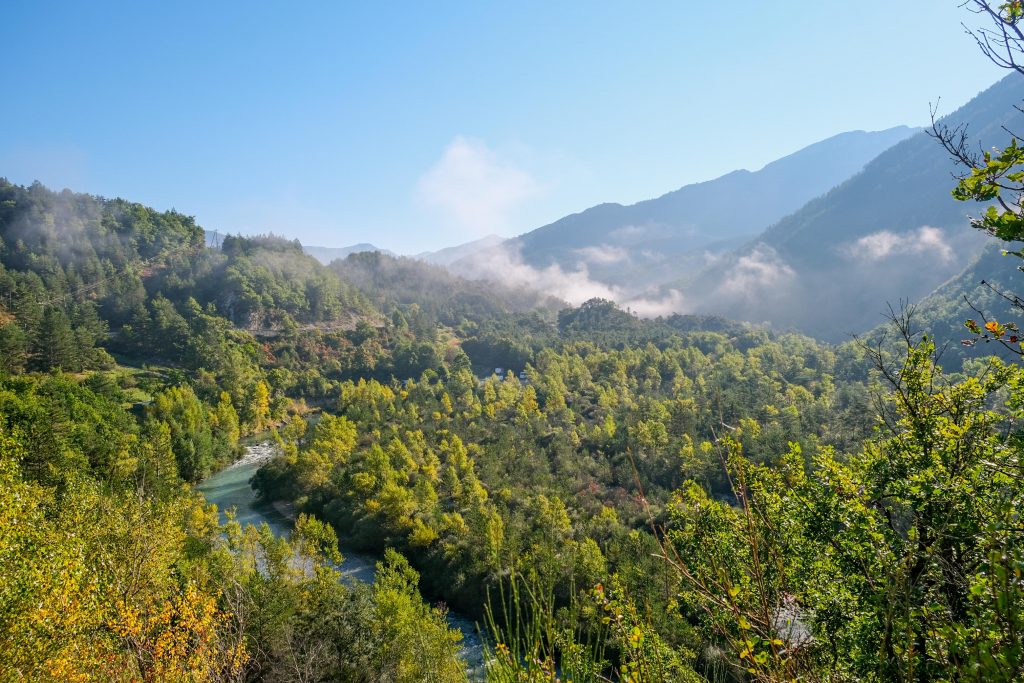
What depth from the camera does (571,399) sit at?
7525 centimetres

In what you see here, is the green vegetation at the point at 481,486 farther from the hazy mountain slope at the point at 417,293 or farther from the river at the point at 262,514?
the hazy mountain slope at the point at 417,293

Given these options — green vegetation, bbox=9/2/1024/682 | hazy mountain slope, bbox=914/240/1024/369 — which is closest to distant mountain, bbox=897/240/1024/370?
hazy mountain slope, bbox=914/240/1024/369

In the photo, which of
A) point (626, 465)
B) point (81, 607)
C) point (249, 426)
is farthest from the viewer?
point (249, 426)

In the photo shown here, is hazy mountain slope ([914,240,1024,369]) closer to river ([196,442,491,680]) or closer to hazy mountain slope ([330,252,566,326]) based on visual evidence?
river ([196,442,491,680])

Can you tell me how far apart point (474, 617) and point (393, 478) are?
14.6 meters

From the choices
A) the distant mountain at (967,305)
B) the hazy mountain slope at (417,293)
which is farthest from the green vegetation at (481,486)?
the hazy mountain slope at (417,293)

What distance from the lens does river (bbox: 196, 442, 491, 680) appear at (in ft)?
82.5

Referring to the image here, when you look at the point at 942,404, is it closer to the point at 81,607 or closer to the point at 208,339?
the point at 81,607

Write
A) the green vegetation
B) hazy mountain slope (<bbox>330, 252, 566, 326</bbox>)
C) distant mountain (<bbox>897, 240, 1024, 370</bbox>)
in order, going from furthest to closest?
hazy mountain slope (<bbox>330, 252, 566, 326</bbox>)
distant mountain (<bbox>897, 240, 1024, 370</bbox>)
the green vegetation

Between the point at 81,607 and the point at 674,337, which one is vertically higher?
the point at 81,607

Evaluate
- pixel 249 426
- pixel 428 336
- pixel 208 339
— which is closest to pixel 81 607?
pixel 249 426

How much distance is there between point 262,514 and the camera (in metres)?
41.0

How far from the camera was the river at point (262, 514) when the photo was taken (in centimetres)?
2516

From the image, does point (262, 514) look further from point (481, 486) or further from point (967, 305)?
point (967, 305)
